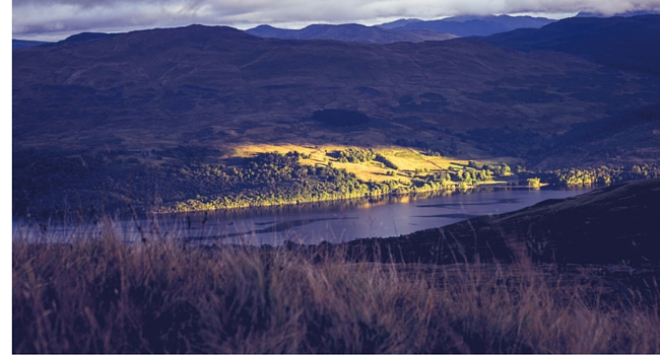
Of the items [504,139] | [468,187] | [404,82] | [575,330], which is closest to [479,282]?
[575,330]

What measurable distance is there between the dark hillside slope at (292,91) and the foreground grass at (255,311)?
79.2m

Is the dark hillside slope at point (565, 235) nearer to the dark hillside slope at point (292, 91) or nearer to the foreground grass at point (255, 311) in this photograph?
the foreground grass at point (255, 311)

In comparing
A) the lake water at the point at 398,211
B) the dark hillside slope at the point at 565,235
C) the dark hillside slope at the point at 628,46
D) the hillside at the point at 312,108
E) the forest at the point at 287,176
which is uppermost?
the dark hillside slope at the point at 628,46

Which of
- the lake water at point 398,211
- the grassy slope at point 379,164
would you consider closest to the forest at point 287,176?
the grassy slope at point 379,164

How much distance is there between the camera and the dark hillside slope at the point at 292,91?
116 meters

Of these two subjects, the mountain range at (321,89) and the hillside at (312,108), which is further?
the mountain range at (321,89)

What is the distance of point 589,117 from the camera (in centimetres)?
12062

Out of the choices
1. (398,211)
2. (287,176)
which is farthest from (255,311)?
(287,176)

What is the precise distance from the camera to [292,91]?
154 m

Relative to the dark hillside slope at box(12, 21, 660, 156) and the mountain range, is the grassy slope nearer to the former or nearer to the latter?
the mountain range

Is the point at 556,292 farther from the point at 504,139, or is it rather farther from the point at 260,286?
the point at 504,139

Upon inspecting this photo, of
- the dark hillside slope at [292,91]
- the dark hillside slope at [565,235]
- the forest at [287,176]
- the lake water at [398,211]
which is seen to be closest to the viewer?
the dark hillside slope at [565,235]

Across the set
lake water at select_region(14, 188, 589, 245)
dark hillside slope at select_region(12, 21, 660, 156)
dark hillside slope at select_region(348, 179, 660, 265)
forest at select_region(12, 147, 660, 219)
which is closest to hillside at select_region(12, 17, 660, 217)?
forest at select_region(12, 147, 660, 219)

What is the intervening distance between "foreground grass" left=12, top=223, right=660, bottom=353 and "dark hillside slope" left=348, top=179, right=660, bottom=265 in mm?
1684
